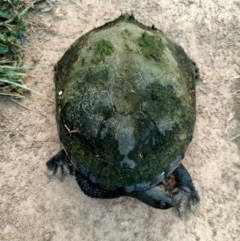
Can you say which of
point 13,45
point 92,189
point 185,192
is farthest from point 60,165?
point 13,45

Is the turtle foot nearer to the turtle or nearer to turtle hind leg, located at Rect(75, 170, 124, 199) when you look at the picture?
the turtle

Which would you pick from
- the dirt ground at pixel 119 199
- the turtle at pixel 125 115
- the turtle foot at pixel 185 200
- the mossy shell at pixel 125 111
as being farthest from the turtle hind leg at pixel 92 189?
the turtle foot at pixel 185 200

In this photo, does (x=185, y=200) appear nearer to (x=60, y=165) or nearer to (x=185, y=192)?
(x=185, y=192)

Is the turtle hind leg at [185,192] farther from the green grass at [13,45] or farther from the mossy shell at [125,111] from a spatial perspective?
the green grass at [13,45]

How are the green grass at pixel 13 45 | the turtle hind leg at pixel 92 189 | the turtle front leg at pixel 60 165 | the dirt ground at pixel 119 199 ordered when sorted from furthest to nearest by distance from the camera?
the green grass at pixel 13 45
the turtle front leg at pixel 60 165
the dirt ground at pixel 119 199
the turtle hind leg at pixel 92 189

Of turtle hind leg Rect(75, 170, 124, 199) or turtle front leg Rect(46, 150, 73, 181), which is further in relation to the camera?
turtle front leg Rect(46, 150, 73, 181)

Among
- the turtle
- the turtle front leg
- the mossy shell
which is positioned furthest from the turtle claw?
the mossy shell

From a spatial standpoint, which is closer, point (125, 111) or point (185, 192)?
point (125, 111)
